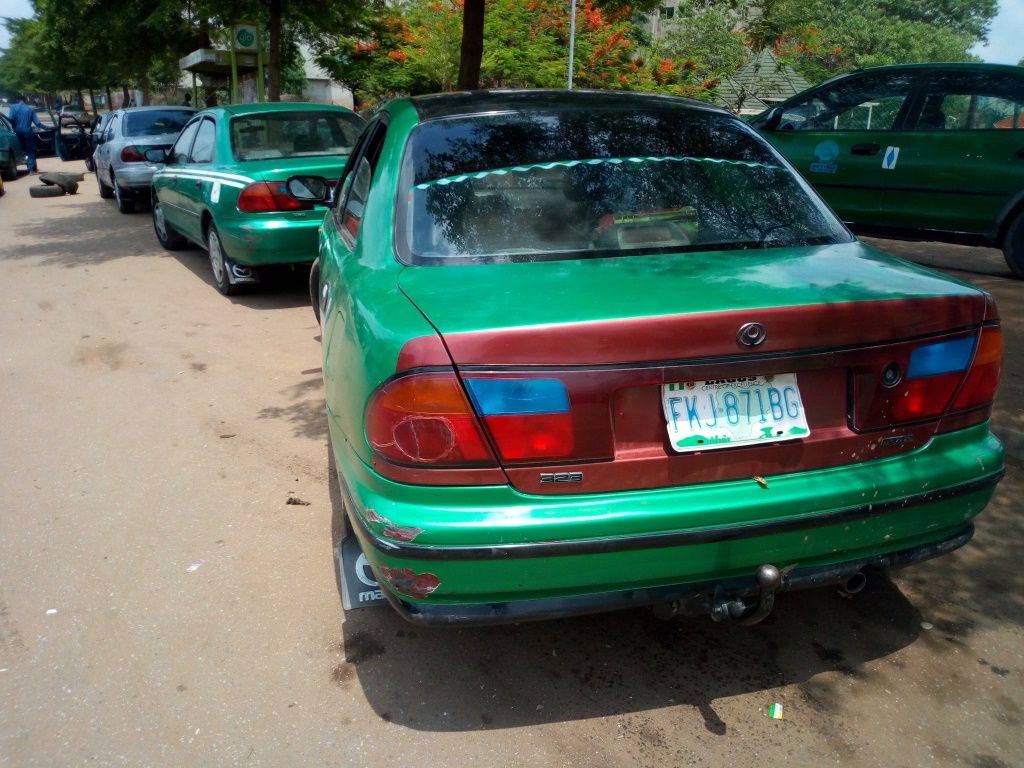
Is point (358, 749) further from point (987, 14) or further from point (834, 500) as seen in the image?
point (987, 14)

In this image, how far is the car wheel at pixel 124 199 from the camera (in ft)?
44.3

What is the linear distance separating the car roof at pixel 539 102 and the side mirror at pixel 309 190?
1.29m

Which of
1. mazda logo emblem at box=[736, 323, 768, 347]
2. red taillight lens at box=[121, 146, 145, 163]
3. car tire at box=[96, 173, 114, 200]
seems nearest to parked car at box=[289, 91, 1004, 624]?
mazda logo emblem at box=[736, 323, 768, 347]

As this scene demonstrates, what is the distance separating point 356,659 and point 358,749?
0.43m

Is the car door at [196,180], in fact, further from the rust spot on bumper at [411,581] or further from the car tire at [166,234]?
the rust spot on bumper at [411,581]

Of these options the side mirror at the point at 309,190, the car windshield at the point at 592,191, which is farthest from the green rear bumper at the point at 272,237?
the car windshield at the point at 592,191

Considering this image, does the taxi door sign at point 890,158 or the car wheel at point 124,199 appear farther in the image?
the car wheel at point 124,199

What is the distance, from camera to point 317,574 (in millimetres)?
3395

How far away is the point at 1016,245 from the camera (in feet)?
23.0

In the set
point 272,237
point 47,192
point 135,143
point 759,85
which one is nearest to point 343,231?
point 272,237

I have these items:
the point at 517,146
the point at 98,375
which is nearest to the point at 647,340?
the point at 517,146

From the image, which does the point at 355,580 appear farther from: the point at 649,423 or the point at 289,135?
the point at 289,135

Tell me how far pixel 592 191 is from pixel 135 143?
38.4ft

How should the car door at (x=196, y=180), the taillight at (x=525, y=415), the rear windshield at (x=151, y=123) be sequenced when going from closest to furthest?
the taillight at (x=525, y=415), the car door at (x=196, y=180), the rear windshield at (x=151, y=123)
